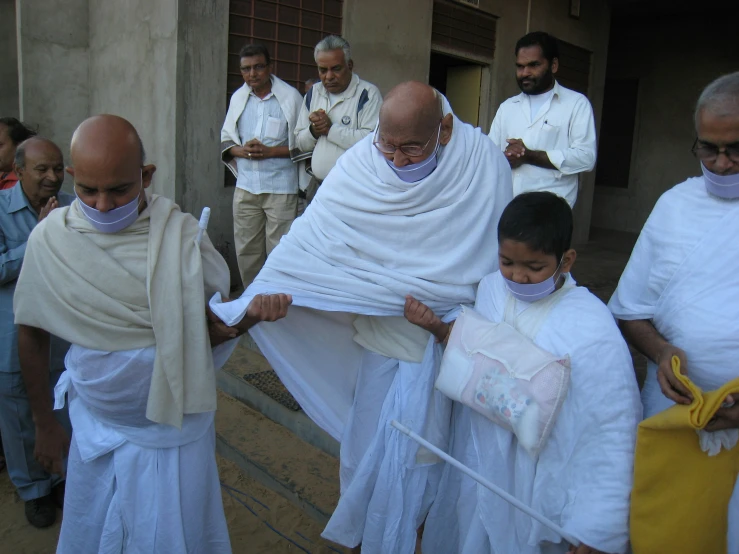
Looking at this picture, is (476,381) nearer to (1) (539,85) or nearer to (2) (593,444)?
(2) (593,444)

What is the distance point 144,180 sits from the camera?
1.97 meters

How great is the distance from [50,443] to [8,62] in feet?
21.2

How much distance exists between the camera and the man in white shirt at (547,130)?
11.8 ft

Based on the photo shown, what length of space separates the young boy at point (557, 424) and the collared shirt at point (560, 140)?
1.76 meters

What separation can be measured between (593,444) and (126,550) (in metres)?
1.48

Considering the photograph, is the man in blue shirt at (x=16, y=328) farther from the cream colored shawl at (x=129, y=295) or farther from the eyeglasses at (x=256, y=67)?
the eyeglasses at (x=256, y=67)

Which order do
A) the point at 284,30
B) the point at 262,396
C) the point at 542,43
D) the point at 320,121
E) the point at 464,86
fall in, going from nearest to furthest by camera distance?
the point at 542,43
the point at 262,396
the point at 320,121
the point at 284,30
the point at 464,86

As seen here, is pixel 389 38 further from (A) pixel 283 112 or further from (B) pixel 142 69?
(B) pixel 142 69

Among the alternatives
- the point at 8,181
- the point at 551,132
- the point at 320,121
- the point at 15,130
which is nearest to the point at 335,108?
the point at 320,121

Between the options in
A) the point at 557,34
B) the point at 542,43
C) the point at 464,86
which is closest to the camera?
the point at 542,43

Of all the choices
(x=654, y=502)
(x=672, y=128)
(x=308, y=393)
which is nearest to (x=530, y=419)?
(x=654, y=502)

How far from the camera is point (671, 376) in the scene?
1723 millimetres

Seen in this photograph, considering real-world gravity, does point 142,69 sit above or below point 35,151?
above

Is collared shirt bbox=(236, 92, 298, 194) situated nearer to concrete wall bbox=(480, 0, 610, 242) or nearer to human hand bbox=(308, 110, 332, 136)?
human hand bbox=(308, 110, 332, 136)
